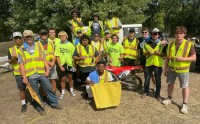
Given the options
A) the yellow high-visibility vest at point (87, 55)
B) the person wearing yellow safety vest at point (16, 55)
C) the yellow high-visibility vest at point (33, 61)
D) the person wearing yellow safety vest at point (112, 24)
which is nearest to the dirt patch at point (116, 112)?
the person wearing yellow safety vest at point (16, 55)

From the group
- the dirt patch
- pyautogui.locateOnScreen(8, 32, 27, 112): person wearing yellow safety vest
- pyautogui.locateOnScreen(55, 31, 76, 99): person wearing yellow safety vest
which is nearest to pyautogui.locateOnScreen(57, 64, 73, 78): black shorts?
pyautogui.locateOnScreen(55, 31, 76, 99): person wearing yellow safety vest

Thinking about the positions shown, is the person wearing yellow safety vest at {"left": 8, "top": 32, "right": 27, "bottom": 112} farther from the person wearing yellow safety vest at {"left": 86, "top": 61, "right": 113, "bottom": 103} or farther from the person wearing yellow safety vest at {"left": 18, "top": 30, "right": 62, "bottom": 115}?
the person wearing yellow safety vest at {"left": 86, "top": 61, "right": 113, "bottom": 103}

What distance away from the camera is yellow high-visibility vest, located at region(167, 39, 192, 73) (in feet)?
18.0

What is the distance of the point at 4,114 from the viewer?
617cm

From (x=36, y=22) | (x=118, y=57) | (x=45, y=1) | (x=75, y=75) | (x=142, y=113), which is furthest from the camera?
(x=36, y=22)

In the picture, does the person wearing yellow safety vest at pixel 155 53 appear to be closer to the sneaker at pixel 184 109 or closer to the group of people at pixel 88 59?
the group of people at pixel 88 59

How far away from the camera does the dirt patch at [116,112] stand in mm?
5508

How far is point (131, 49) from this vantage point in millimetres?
7590

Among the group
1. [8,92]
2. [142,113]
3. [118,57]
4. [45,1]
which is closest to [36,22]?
Result: [45,1]

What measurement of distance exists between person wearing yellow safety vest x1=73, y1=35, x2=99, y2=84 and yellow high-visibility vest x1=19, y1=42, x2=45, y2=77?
3.92ft

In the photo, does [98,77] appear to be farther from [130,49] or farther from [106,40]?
[106,40]

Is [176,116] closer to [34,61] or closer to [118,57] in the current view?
[118,57]

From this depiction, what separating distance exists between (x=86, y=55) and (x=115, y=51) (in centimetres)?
116

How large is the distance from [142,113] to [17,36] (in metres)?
3.52
